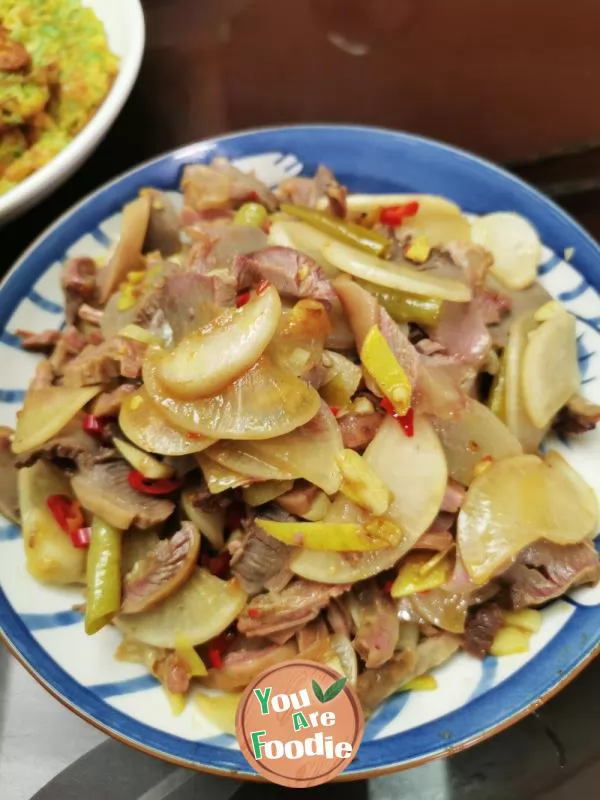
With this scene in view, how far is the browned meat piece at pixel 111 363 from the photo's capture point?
1625 millimetres

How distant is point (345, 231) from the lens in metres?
1.85

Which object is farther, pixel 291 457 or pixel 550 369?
pixel 550 369

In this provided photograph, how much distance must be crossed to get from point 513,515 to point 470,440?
20 cm

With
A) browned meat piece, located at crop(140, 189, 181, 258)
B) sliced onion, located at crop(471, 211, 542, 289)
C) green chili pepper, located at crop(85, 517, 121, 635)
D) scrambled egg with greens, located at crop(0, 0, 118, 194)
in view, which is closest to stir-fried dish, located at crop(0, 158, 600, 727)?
green chili pepper, located at crop(85, 517, 121, 635)

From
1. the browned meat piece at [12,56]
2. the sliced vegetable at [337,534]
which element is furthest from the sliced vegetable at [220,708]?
the browned meat piece at [12,56]

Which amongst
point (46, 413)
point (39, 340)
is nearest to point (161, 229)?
point (39, 340)

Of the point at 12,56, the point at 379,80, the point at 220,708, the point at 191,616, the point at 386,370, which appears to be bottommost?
the point at 220,708

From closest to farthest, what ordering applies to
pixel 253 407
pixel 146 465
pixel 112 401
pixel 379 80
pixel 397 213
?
pixel 253 407
pixel 146 465
pixel 112 401
pixel 397 213
pixel 379 80

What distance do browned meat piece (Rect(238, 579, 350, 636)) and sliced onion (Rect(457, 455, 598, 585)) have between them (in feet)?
0.99

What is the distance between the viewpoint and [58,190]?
95.8 inches

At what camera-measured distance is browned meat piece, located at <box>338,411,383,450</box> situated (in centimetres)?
156

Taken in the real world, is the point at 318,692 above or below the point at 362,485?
below

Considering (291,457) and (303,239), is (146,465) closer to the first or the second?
(291,457)

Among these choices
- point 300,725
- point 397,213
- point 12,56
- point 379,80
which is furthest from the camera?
point 379,80
